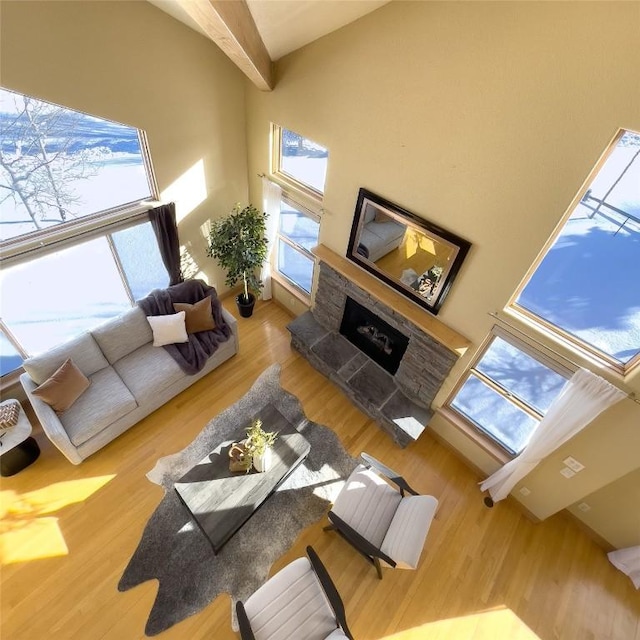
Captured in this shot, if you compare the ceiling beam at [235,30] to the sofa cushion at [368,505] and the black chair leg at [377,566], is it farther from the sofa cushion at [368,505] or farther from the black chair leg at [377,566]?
the black chair leg at [377,566]

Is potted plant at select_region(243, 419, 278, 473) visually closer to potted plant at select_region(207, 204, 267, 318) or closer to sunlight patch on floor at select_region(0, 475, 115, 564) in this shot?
sunlight patch on floor at select_region(0, 475, 115, 564)

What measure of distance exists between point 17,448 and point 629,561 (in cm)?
599

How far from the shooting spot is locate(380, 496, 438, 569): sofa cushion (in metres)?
2.57

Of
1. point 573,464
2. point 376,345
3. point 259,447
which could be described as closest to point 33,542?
point 259,447

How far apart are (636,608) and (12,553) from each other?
18.6 ft

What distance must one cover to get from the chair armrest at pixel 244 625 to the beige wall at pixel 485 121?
106 inches

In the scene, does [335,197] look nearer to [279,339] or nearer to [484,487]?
[279,339]

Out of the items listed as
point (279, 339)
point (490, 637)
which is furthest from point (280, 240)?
point (490, 637)

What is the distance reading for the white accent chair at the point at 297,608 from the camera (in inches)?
94.4

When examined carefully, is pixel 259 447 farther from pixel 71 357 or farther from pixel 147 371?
pixel 71 357

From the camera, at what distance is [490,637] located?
9.72 feet

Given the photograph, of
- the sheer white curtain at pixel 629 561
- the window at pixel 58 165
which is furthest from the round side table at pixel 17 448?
the sheer white curtain at pixel 629 561

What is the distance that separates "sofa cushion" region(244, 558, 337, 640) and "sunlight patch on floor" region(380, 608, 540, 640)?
2.81 ft

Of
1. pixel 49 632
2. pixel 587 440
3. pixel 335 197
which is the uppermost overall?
pixel 335 197
